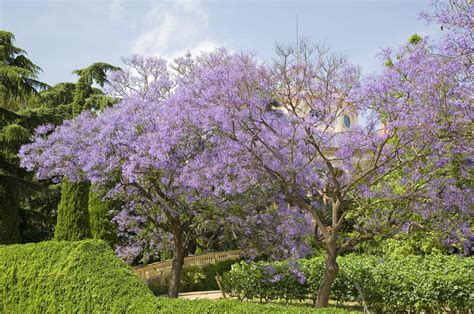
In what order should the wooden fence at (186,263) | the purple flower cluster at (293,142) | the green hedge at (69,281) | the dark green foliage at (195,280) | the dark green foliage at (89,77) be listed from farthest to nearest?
the dark green foliage at (89,77), the wooden fence at (186,263), the dark green foliage at (195,280), the purple flower cluster at (293,142), the green hedge at (69,281)

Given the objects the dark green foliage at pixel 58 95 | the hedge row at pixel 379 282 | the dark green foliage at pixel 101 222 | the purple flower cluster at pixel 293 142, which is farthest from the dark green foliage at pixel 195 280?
the dark green foliage at pixel 58 95

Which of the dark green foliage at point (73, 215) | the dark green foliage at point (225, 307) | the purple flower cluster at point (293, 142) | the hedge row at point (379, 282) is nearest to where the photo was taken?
the dark green foliage at point (225, 307)

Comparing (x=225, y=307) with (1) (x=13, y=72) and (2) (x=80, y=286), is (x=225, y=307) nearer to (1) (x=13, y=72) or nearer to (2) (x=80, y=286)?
(2) (x=80, y=286)

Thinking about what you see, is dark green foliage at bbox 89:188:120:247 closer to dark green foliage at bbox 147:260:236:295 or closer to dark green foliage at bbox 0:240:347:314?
dark green foliage at bbox 147:260:236:295

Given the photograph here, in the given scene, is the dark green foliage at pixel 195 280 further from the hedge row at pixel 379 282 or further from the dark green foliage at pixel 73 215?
the hedge row at pixel 379 282

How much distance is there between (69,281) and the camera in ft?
26.4

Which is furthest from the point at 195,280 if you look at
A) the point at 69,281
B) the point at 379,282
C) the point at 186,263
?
the point at 69,281

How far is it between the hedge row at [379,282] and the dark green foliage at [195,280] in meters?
4.06

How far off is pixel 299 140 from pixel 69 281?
221 inches

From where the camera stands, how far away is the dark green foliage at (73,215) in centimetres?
1855

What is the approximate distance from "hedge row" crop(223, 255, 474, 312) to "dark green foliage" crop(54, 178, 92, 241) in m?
6.13

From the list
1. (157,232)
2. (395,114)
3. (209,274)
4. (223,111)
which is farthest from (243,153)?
(209,274)

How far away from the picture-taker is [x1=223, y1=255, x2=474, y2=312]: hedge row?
37.4 feet

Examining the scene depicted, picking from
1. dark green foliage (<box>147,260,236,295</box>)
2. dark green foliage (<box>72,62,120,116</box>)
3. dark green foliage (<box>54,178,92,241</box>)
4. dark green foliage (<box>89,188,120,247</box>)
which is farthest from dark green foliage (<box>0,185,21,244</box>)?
dark green foliage (<box>72,62,120,116</box>)
